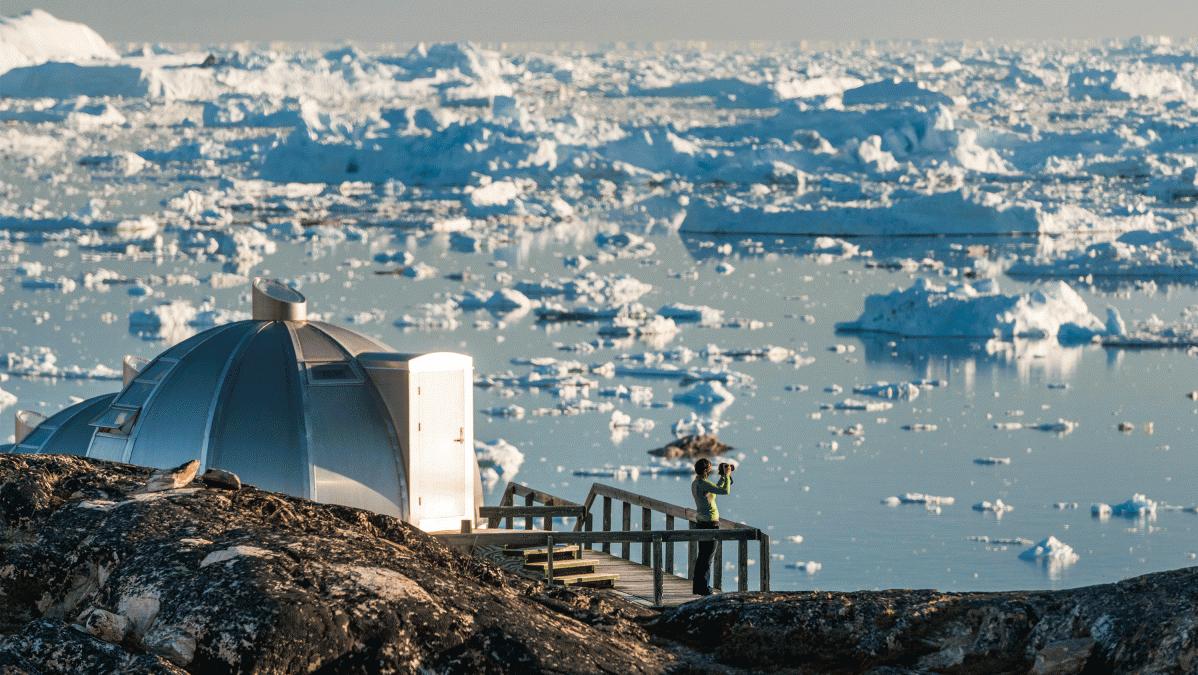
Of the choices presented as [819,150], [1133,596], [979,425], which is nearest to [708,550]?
[1133,596]

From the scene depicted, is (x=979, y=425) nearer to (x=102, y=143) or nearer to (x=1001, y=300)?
(x=1001, y=300)

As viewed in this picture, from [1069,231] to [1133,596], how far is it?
6245 cm

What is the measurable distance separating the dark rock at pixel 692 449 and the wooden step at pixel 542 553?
18438 mm

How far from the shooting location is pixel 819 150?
8606 centimetres

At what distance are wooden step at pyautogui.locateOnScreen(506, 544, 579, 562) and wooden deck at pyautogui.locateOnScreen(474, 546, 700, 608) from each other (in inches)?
5.6

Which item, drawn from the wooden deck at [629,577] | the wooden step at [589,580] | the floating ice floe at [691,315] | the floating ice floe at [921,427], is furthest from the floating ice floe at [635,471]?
the wooden step at [589,580]

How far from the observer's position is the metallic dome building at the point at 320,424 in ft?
44.1

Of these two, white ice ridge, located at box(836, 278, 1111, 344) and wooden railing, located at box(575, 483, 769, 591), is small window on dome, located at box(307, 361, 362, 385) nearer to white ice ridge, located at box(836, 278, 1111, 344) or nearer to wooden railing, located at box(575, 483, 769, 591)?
wooden railing, located at box(575, 483, 769, 591)

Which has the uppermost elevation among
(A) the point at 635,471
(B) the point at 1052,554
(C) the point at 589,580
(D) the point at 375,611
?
(D) the point at 375,611

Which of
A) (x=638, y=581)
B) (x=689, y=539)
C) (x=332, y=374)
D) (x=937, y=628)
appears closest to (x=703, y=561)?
(x=689, y=539)

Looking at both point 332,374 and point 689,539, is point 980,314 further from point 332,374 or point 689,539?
point 689,539

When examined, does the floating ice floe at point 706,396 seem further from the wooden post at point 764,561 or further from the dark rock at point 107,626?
the dark rock at point 107,626

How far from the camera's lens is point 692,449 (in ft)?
106

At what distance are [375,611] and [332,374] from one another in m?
9.10
